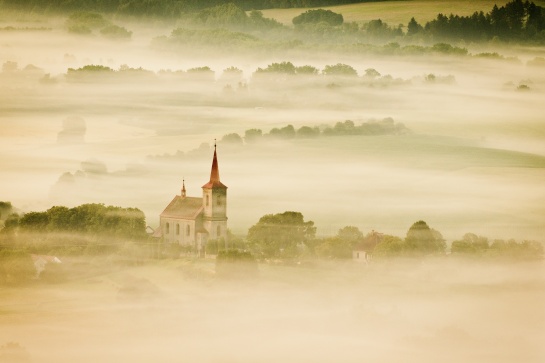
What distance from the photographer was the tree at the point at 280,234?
7809mm

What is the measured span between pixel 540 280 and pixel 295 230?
4.80 feet

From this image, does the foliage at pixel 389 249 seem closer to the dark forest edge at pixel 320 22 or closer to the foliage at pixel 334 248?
the foliage at pixel 334 248

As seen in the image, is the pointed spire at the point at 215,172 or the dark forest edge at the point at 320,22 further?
the dark forest edge at the point at 320,22

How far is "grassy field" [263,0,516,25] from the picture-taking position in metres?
8.34

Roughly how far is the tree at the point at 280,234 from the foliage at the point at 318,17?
127 cm

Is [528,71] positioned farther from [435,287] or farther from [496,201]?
[435,287]

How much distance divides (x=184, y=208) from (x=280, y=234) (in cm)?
59

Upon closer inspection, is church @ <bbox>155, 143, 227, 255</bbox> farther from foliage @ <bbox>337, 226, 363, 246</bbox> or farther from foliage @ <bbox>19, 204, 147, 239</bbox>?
foliage @ <bbox>337, 226, 363, 246</bbox>

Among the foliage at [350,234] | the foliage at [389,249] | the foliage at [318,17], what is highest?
the foliage at [318,17]

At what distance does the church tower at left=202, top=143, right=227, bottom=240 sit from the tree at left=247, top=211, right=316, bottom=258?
179mm

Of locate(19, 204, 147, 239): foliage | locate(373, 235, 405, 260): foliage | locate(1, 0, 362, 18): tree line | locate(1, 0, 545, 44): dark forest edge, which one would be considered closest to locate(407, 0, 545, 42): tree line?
locate(1, 0, 545, 44): dark forest edge

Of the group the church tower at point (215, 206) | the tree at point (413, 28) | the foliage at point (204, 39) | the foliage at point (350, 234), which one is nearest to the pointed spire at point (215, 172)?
the church tower at point (215, 206)

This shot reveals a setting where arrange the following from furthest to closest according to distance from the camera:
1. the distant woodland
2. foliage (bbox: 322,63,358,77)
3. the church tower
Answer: the distant woodland, foliage (bbox: 322,63,358,77), the church tower

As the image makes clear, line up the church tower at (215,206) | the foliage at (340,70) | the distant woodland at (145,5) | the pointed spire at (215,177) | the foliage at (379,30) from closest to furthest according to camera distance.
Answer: the church tower at (215,206)
the pointed spire at (215,177)
the foliage at (340,70)
the foliage at (379,30)
the distant woodland at (145,5)
